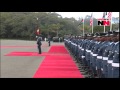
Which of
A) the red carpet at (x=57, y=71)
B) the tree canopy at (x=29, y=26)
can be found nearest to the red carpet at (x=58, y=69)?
the red carpet at (x=57, y=71)

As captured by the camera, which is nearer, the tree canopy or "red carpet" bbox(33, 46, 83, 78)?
"red carpet" bbox(33, 46, 83, 78)

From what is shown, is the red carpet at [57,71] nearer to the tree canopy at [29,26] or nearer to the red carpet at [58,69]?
the red carpet at [58,69]

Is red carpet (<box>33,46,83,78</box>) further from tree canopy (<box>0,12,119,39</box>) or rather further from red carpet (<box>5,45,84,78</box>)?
tree canopy (<box>0,12,119,39</box>)

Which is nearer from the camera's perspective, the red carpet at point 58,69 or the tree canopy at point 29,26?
the red carpet at point 58,69

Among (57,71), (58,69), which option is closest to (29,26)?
(58,69)

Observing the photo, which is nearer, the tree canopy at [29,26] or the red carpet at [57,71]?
the red carpet at [57,71]

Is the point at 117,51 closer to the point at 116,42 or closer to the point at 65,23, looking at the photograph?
the point at 116,42

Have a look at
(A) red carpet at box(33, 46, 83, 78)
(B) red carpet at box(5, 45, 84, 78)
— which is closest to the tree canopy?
(B) red carpet at box(5, 45, 84, 78)

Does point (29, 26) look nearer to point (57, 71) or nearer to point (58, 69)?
point (58, 69)
